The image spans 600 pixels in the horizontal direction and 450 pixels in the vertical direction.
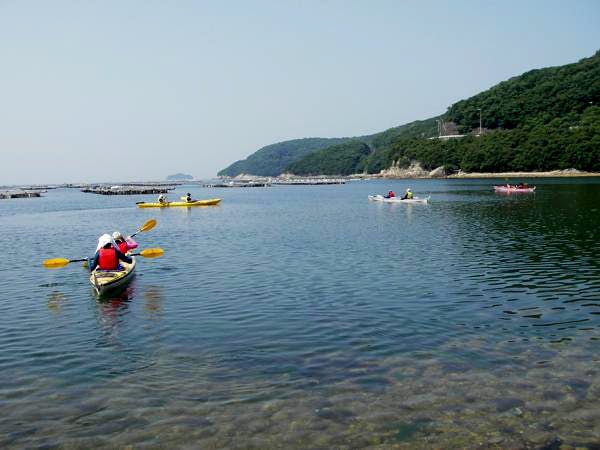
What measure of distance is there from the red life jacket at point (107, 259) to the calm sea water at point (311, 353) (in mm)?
1259

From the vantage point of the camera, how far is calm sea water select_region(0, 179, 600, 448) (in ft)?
30.2

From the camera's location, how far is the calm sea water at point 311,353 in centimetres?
921

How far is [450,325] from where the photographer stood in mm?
15070

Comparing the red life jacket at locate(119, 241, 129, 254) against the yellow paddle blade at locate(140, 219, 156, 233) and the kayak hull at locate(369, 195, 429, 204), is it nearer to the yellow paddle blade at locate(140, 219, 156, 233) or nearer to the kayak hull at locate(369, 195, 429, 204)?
the yellow paddle blade at locate(140, 219, 156, 233)

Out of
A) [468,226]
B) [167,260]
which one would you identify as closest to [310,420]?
[167,260]

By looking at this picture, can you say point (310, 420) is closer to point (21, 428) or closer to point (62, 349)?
point (21, 428)

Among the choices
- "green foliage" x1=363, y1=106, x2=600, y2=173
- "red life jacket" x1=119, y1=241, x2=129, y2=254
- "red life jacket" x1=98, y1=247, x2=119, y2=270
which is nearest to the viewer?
"red life jacket" x1=98, y1=247, x2=119, y2=270

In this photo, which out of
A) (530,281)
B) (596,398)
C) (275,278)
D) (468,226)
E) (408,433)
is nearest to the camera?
(408,433)

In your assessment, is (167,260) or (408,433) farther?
(167,260)

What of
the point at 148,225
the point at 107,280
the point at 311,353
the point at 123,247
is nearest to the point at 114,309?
the point at 107,280

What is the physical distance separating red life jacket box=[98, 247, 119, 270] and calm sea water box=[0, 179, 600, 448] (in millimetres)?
1259

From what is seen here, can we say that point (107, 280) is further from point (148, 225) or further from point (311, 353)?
point (148, 225)

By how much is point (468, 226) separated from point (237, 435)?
34.8 meters

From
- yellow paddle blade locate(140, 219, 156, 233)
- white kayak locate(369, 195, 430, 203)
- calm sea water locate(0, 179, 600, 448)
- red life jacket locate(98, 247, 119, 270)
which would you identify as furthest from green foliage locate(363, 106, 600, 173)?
red life jacket locate(98, 247, 119, 270)
